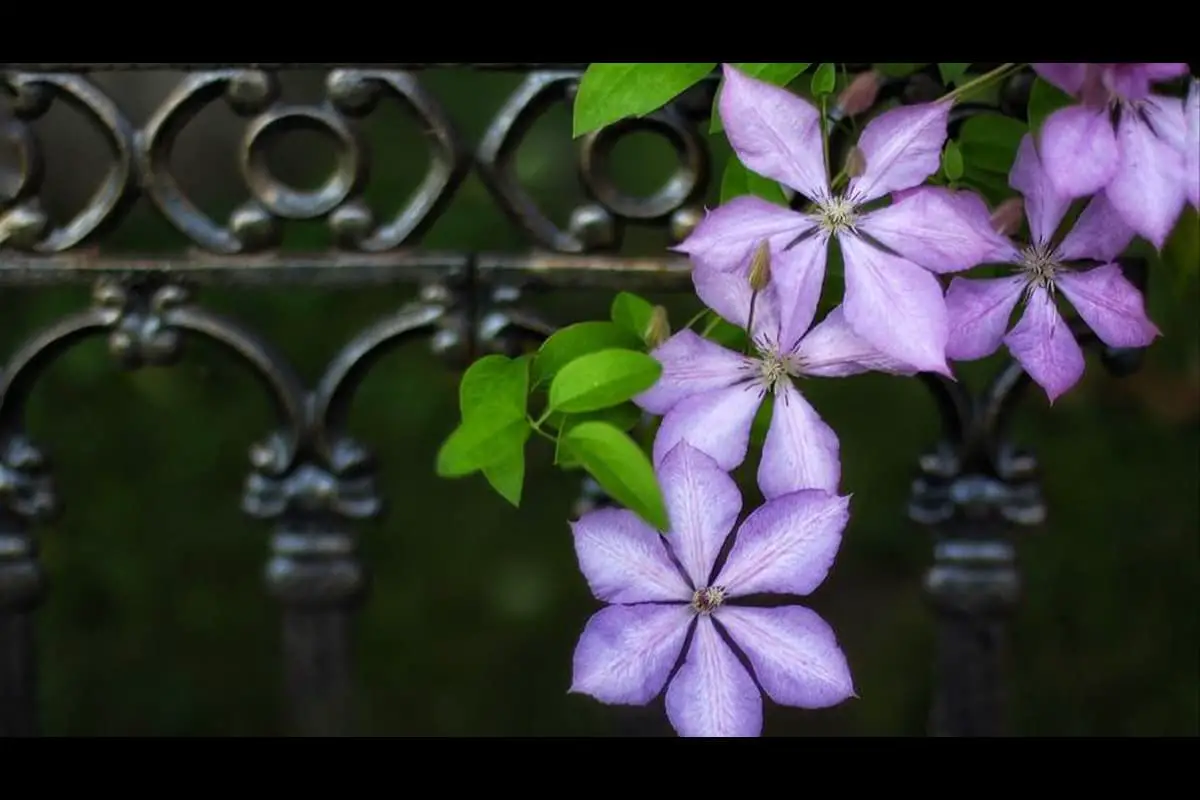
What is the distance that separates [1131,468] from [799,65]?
1120 millimetres

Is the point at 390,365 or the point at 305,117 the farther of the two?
the point at 390,365

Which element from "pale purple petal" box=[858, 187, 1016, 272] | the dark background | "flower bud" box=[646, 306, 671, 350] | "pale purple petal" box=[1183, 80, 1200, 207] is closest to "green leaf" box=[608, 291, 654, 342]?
"flower bud" box=[646, 306, 671, 350]

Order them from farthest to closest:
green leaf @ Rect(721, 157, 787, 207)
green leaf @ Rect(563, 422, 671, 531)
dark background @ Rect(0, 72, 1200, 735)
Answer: dark background @ Rect(0, 72, 1200, 735)
green leaf @ Rect(721, 157, 787, 207)
green leaf @ Rect(563, 422, 671, 531)

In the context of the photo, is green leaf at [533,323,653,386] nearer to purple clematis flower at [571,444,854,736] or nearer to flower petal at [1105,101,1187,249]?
purple clematis flower at [571,444,854,736]

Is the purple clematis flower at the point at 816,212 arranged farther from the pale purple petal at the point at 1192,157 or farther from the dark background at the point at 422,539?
the dark background at the point at 422,539

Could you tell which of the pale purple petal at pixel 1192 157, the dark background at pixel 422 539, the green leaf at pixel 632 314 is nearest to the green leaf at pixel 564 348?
the green leaf at pixel 632 314

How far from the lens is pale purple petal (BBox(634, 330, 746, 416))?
62cm

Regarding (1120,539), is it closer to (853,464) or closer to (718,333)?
(853,464)

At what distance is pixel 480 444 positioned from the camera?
1.98 ft

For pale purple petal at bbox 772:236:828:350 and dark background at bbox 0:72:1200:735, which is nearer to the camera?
pale purple petal at bbox 772:236:828:350

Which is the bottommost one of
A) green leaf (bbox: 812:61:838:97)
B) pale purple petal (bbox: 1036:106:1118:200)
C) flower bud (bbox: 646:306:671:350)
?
flower bud (bbox: 646:306:671:350)

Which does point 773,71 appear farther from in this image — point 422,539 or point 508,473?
point 422,539
